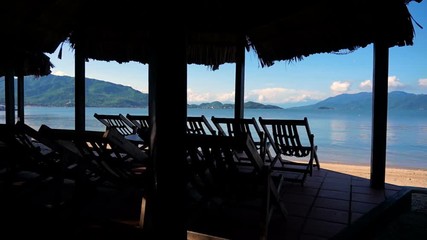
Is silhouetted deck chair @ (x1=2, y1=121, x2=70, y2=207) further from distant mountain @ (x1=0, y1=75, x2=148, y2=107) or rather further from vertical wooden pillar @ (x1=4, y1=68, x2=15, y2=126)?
distant mountain @ (x1=0, y1=75, x2=148, y2=107)

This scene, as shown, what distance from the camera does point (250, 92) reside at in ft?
257

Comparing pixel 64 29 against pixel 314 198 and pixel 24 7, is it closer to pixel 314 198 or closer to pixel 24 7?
pixel 24 7

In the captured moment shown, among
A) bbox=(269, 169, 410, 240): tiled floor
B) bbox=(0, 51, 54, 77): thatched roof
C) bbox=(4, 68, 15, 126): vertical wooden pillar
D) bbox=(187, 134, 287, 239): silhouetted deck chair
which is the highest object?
bbox=(0, 51, 54, 77): thatched roof

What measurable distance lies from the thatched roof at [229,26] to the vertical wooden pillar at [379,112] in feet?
0.58

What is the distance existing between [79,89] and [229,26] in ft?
6.56

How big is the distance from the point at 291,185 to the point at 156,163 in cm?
→ 255

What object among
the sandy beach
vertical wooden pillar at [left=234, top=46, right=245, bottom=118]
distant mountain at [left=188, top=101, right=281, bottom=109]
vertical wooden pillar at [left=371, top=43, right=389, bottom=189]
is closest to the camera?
vertical wooden pillar at [left=371, top=43, right=389, bottom=189]

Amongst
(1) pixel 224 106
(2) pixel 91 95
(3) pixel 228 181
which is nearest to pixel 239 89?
(3) pixel 228 181

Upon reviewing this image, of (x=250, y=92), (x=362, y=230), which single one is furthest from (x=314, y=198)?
(x=250, y=92)

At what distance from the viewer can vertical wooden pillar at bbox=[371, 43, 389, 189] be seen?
3246 mm

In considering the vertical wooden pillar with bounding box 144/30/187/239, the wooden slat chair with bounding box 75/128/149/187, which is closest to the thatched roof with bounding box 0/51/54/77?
the wooden slat chair with bounding box 75/128/149/187

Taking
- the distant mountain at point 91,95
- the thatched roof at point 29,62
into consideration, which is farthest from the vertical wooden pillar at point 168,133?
the distant mountain at point 91,95

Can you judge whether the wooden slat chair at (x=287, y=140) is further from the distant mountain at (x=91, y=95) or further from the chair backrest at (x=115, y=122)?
the distant mountain at (x=91, y=95)

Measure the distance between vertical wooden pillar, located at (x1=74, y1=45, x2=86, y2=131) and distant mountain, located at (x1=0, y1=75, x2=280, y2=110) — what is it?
2804 inches
